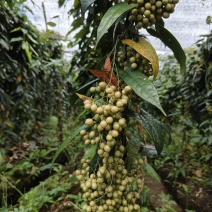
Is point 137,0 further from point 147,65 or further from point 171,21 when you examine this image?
point 171,21

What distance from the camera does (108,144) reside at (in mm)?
464

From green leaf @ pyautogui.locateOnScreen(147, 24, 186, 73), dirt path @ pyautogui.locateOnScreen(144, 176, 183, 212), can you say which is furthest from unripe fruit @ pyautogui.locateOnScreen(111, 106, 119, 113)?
dirt path @ pyautogui.locateOnScreen(144, 176, 183, 212)

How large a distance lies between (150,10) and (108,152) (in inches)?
11.5

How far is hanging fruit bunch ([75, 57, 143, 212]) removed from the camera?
462mm

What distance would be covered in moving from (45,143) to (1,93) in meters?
1.10

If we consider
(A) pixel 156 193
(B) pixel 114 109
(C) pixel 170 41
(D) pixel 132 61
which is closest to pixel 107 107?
(B) pixel 114 109

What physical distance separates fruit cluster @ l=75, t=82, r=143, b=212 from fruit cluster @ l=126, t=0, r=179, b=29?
147mm

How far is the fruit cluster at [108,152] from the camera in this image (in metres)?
0.46

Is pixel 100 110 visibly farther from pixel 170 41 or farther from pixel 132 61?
pixel 170 41

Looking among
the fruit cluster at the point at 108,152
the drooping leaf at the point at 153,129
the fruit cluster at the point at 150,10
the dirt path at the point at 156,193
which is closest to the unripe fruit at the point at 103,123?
the fruit cluster at the point at 108,152

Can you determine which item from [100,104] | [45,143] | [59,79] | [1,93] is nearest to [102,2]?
[100,104]

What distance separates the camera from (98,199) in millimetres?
528

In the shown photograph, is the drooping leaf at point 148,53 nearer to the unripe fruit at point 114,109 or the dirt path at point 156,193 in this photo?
the unripe fruit at point 114,109

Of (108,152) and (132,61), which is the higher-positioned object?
(132,61)
